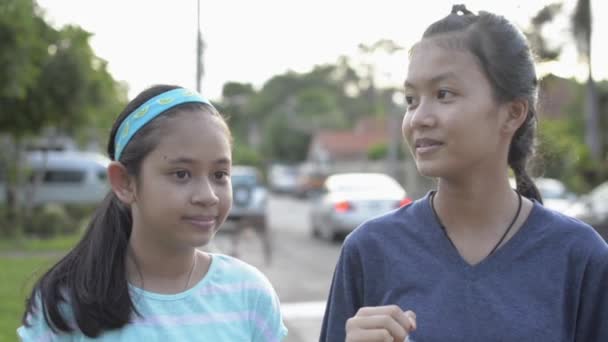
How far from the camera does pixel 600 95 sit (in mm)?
41469

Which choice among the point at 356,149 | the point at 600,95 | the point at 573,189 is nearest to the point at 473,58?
the point at 573,189

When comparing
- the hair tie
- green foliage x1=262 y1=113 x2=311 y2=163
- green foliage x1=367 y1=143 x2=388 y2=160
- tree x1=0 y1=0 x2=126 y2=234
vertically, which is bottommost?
green foliage x1=262 y1=113 x2=311 y2=163

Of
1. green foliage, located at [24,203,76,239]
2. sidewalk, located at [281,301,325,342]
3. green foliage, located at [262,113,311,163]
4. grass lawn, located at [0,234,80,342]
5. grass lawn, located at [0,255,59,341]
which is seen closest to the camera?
grass lawn, located at [0,234,80,342]

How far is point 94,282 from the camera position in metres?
2.11

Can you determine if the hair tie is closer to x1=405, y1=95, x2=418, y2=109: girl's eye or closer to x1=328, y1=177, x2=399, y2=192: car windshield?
x1=405, y1=95, x2=418, y2=109: girl's eye

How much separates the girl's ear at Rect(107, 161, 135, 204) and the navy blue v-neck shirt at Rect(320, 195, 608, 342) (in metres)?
0.58

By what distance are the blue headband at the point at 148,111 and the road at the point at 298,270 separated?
486cm

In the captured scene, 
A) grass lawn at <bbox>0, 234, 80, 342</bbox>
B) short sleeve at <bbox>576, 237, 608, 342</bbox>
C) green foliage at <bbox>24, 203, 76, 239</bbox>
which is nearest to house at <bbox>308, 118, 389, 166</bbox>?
green foliage at <bbox>24, 203, 76, 239</bbox>

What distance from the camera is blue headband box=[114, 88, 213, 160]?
212 centimetres

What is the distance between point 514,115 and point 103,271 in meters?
1.08

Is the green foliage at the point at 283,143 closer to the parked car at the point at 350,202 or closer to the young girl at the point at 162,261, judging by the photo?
the parked car at the point at 350,202

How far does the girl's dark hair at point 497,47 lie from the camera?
2.00 m

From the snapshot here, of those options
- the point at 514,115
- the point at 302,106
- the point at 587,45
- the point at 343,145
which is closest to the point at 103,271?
the point at 514,115

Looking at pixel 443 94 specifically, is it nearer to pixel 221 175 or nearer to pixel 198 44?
pixel 221 175
